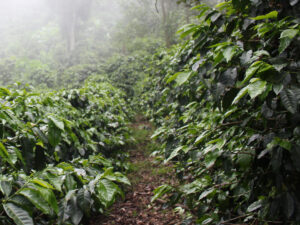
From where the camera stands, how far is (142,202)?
322 cm

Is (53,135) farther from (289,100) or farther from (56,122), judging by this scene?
(289,100)

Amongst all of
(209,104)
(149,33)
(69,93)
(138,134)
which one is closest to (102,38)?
(149,33)

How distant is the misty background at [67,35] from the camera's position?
1617cm

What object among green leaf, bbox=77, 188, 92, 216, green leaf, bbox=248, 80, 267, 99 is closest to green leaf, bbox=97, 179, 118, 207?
green leaf, bbox=77, 188, 92, 216

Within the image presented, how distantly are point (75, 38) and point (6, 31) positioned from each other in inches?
291

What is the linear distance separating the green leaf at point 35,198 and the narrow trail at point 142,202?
3.08 feet

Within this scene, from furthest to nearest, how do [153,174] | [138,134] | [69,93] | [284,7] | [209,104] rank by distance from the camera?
[138,134]
[153,174]
[69,93]
[209,104]
[284,7]

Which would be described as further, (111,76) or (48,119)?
(111,76)

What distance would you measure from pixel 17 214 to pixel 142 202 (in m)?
2.41

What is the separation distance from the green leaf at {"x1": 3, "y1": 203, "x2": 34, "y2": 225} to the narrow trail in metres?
1.01

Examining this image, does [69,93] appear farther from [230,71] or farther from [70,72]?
[70,72]

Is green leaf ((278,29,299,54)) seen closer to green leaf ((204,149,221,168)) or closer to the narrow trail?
green leaf ((204,149,221,168))

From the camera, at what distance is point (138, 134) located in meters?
6.69

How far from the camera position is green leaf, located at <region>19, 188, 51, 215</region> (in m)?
1.03
